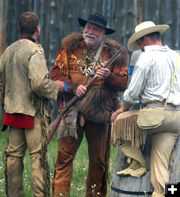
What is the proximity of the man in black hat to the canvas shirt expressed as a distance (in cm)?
97

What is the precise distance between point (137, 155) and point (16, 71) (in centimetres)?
149

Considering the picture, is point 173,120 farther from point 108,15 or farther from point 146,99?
point 108,15

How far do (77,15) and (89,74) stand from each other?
4672mm

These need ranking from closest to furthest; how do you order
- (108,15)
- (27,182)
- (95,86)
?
1. (95,86)
2. (27,182)
3. (108,15)

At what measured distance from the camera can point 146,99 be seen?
5453 mm

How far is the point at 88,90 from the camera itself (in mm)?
6457

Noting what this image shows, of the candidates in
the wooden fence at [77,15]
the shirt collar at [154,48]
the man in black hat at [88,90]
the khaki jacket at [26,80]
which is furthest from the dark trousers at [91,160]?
the wooden fence at [77,15]

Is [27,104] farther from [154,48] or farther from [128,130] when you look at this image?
[154,48]

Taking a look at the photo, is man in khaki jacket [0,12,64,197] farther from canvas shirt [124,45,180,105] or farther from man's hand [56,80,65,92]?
canvas shirt [124,45,180,105]

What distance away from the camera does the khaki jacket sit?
561cm

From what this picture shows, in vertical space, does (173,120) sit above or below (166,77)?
below

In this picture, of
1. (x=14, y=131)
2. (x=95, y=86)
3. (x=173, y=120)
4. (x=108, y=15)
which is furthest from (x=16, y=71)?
(x=108, y=15)

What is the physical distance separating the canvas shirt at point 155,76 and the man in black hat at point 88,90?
97 centimetres

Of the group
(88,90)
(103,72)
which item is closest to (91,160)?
(88,90)
